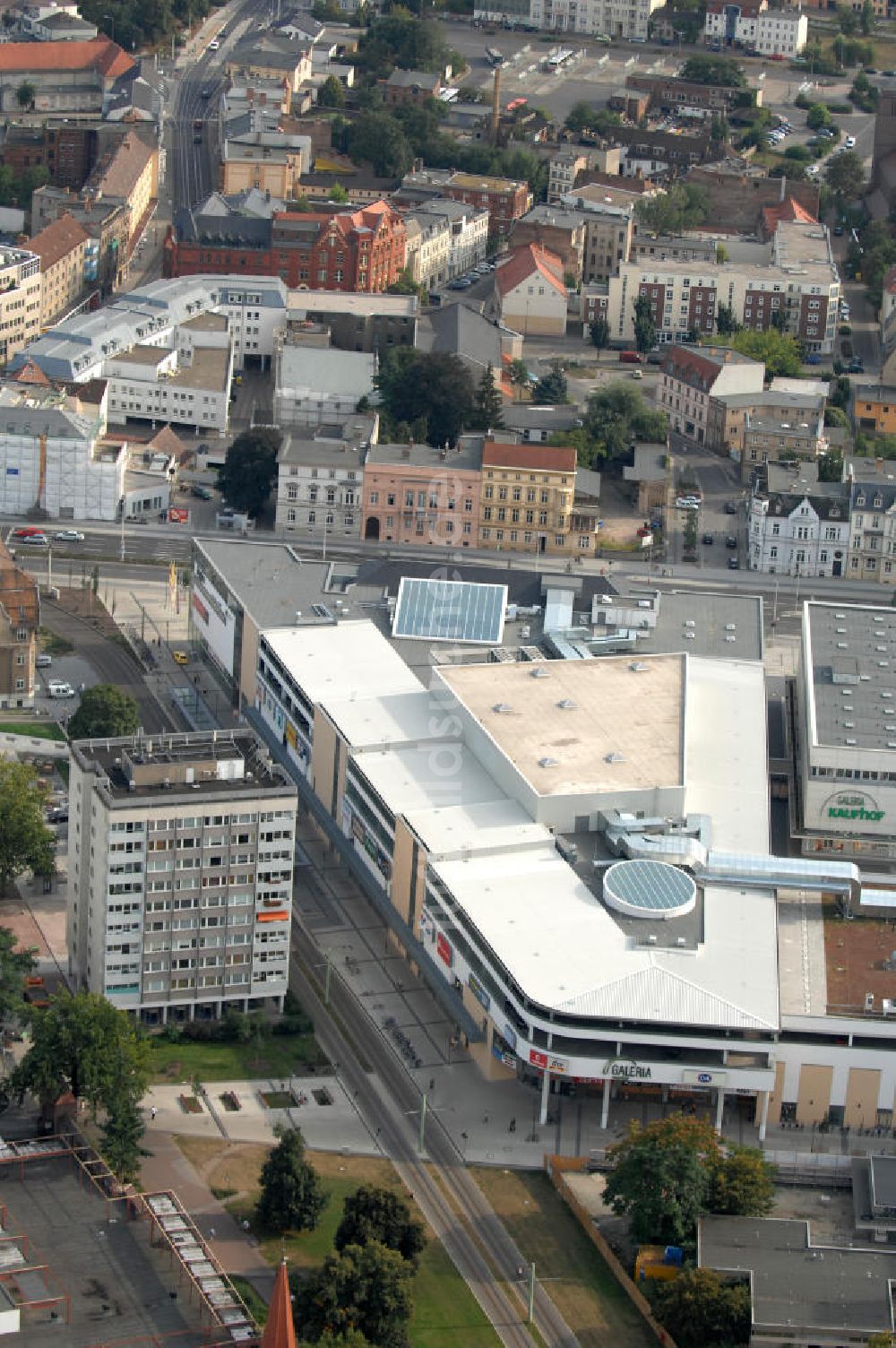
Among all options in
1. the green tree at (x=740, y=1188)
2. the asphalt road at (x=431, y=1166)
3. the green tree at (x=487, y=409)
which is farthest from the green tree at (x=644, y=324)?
the green tree at (x=740, y=1188)

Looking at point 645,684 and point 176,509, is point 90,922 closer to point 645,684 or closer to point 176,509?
point 645,684

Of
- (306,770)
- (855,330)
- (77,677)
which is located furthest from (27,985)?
(855,330)

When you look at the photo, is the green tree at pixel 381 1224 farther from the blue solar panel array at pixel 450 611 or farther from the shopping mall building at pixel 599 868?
the blue solar panel array at pixel 450 611

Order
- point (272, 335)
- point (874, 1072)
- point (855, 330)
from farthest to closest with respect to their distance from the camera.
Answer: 1. point (855, 330)
2. point (272, 335)
3. point (874, 1072)

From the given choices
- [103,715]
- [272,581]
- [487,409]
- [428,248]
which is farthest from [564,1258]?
[428,248]

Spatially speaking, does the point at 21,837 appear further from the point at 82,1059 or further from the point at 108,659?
the point at 108,659

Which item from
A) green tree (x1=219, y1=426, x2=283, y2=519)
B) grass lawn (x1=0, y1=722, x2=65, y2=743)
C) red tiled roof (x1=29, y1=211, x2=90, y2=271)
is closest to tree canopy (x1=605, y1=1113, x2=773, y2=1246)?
grass lawn (x1=0, y1=722, x2=65, y2=743)
